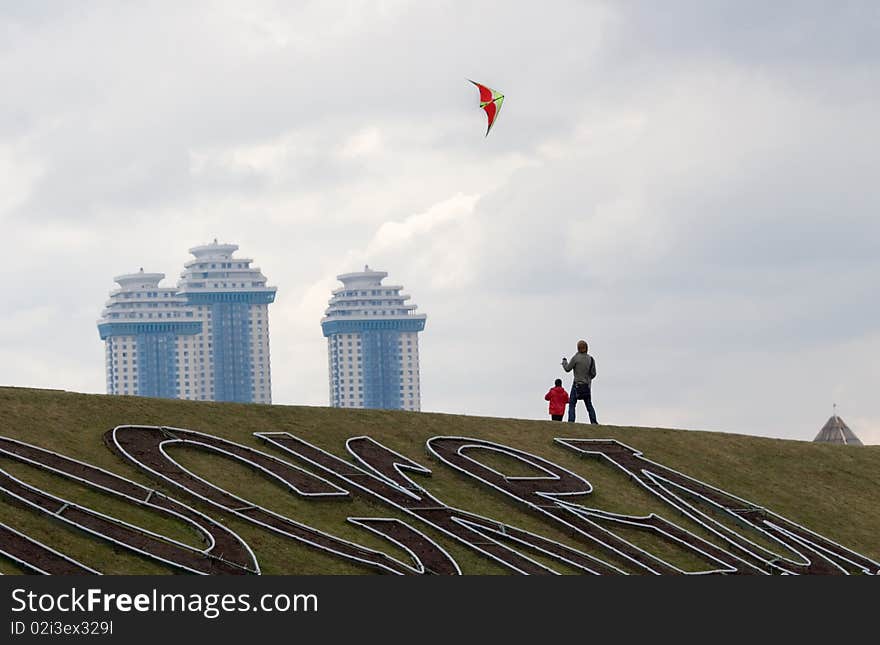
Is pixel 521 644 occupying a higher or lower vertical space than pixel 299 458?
lower

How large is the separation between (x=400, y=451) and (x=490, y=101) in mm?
16339

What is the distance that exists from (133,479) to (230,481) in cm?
261

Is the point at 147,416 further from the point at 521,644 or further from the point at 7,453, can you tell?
the point at 521,644

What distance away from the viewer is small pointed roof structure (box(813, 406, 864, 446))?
130 metres

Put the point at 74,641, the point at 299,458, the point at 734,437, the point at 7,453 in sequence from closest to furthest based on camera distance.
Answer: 1. the point at 74,641
2. the point at 7,453
3. the point at 299,458
4. the point at 734,437

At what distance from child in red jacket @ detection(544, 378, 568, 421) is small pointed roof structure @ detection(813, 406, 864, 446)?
246 feet

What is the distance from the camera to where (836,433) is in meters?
131

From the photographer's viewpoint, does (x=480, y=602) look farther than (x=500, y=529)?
No

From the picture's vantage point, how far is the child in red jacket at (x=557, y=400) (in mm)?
55375

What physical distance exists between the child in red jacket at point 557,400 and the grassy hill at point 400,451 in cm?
131

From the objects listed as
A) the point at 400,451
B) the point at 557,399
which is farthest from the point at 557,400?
the point at 400,451

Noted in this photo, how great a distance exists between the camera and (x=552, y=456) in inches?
2044

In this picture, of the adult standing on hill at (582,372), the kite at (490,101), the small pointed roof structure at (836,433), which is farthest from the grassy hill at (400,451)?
the small pointed roof structure at (836,433)

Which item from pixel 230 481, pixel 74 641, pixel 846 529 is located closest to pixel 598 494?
pixel 846 529
